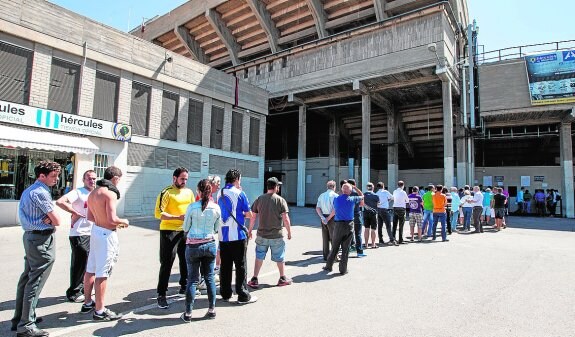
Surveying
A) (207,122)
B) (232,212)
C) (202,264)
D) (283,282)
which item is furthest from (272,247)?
(207,122)

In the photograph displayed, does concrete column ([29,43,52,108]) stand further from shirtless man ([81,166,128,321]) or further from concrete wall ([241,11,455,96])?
concrete wall ([241,11,455,96])

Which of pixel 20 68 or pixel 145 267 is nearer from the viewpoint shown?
pixel 145 267

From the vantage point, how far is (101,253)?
151 inches

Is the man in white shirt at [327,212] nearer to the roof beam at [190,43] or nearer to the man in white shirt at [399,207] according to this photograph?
the man in white shirt at [399,207]

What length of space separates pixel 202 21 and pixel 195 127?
15524 millimetres

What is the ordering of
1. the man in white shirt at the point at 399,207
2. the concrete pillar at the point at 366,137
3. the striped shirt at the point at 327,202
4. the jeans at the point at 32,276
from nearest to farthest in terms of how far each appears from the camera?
the jeans at the point at 32,276 < the striped shirt at the point at 327,202 < the man in white shirt at the point at 399,207 < the concrete pillar at the point at 366,137

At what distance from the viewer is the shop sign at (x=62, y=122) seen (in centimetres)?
1121

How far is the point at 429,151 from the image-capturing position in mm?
28062

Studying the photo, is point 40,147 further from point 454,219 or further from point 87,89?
point 454,219

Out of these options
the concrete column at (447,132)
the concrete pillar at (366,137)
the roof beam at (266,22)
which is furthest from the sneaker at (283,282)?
the roof beam at (266,22)

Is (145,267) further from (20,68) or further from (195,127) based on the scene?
(195,127)

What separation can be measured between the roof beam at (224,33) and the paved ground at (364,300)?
23918 millimetres

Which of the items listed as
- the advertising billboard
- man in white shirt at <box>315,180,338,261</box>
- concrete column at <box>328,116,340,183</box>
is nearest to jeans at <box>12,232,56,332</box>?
man in white shirt at <box>315,180,338,261</box>

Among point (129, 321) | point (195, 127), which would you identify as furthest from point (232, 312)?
point (195, 127)
